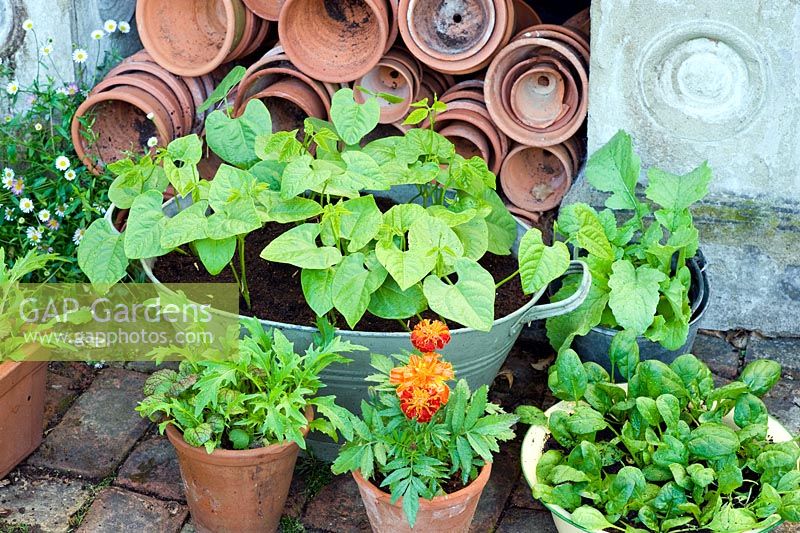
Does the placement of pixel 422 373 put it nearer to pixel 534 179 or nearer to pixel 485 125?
pixel 485 125

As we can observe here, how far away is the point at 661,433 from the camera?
2.41 metres

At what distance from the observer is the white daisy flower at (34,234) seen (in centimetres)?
307

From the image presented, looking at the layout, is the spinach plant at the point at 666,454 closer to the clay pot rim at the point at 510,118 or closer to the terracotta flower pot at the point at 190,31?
the clay pot rim at the point at 510,118

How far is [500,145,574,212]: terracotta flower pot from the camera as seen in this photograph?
3191mm

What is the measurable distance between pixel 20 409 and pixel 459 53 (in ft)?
5.28

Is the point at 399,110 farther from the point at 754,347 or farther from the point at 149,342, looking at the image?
the point at 754,347

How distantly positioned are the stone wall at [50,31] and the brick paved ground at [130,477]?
1006 millimetres

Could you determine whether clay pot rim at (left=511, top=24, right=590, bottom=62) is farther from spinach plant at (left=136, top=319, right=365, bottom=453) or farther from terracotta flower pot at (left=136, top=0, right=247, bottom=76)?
spinach plant at (left=136, top=319, right=365, bottom=453)

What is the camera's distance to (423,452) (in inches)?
86.7

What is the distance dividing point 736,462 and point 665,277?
0.56 m

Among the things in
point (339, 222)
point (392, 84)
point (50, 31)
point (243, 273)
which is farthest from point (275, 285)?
point (50, 31)

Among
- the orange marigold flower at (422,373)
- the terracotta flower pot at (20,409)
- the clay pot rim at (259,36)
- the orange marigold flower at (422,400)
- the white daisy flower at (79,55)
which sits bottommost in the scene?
the terracotta flower pot at (20,409)

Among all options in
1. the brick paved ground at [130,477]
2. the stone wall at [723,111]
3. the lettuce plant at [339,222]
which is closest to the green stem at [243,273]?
the lettuce plant at [339,222]

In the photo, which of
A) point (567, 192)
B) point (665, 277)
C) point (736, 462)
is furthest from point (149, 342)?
point (736, 462)
